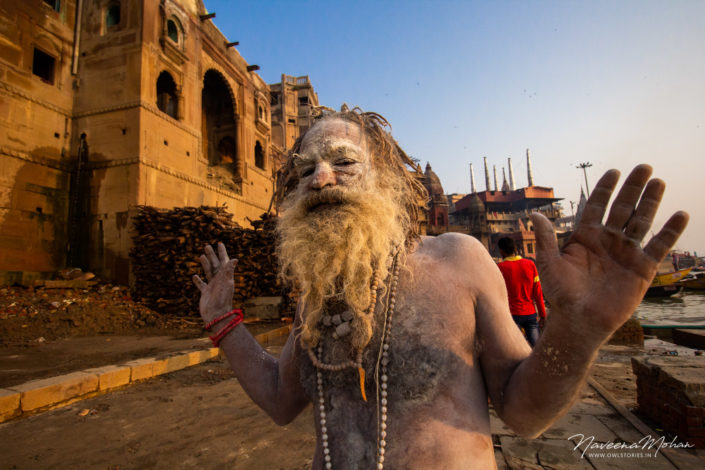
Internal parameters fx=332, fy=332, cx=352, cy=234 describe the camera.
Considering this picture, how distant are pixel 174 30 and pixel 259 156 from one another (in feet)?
27.5

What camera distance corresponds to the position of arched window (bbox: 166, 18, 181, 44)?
555 inches

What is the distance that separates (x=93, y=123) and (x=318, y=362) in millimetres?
15366

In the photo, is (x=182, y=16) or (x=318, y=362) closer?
(x=318, y=362)

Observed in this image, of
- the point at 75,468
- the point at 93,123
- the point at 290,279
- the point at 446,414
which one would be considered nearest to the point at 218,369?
the point at 75,468

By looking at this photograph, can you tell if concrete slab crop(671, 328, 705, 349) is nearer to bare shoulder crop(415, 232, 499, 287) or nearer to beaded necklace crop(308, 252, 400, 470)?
bare shoulder crop(415, 232, 499, 287)

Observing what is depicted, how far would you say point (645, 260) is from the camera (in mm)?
774

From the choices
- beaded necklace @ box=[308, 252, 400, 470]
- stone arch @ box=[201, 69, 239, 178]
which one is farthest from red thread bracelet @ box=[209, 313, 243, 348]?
stone arch @ box=[201, 69, 239, 178]

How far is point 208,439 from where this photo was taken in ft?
10.2

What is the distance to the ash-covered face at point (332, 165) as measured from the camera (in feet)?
4.54

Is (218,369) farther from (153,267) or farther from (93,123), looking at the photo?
(93,123)

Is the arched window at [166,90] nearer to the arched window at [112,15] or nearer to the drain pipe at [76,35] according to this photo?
the arched window at [112,15]

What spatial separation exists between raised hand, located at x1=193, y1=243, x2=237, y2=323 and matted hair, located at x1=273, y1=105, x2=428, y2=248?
55cm

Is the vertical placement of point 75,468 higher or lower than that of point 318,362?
lower

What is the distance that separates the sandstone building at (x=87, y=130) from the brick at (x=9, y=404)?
871 centimetres
